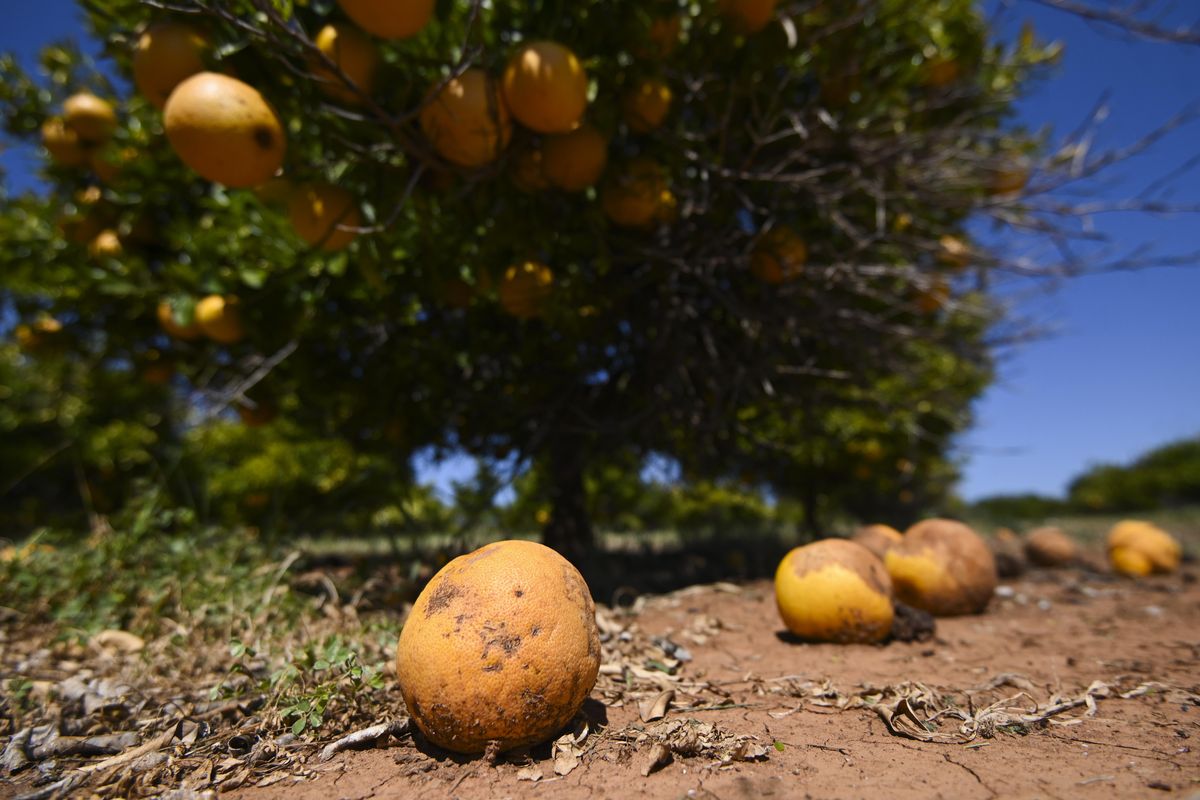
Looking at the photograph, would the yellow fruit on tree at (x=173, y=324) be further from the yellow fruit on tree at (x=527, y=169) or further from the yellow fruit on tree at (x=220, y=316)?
the yellow fruit on tree at (x=527, y=169)

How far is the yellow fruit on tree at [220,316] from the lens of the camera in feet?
14.2

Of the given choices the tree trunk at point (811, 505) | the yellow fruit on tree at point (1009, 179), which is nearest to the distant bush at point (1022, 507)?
the tree trunk at point (811, 505)

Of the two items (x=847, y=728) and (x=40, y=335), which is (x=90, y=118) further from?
(x=847, y=728)

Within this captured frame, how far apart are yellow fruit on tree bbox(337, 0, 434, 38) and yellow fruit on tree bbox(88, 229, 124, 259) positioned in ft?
11.8

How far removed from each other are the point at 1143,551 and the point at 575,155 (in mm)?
7030

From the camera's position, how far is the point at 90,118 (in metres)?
4.70

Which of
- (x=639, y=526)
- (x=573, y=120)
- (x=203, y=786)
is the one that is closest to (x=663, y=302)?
(x=573, y=120)

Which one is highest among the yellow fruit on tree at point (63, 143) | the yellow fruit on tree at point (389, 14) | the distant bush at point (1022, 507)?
the yellow fruit on tree at point (63, 143)

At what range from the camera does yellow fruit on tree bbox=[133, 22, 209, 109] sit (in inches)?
117

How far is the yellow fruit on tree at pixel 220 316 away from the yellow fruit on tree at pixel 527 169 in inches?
86.6

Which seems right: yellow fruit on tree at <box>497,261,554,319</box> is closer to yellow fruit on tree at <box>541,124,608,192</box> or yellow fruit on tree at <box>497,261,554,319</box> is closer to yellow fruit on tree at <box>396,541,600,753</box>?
yellow fruit on tree at <box>541,124,608,192</box>

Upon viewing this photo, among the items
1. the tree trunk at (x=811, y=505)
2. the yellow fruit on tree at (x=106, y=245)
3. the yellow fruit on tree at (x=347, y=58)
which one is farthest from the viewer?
the tree trunk at (x=811, y=505)

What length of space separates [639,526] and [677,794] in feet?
30.8

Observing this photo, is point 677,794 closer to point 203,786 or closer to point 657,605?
point 203,786
